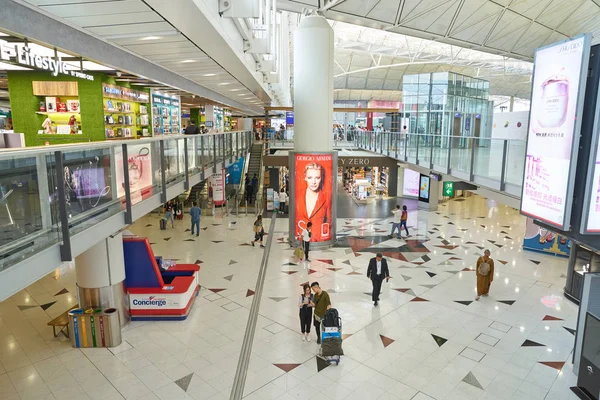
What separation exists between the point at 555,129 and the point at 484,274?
4932mm

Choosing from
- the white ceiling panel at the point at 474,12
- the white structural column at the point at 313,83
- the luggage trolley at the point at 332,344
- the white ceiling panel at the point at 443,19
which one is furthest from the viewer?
the white ceiling panel at the point at 474,12

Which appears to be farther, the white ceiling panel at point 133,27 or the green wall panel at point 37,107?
the green wall panel at point 37,107

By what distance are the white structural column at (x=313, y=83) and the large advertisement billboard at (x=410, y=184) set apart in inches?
461

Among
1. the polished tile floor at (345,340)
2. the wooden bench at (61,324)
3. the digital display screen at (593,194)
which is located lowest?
the polished tile floor at (345,340)

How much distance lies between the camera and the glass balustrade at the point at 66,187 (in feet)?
12.4

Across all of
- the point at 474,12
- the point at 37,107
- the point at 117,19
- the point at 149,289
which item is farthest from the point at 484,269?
the point at 474,12

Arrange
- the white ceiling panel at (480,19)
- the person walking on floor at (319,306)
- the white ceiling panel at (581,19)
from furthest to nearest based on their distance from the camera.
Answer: the white ceiling panel at (581,19)
the white ceiling panel at (480,19)
the person walking on floor at (319,306)

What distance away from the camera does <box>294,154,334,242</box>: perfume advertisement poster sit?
14.1m

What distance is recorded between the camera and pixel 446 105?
24484 mm

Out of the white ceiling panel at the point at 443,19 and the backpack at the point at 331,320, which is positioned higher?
the white ceiling panel at the point at 443,19

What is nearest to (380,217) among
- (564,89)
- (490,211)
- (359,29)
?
(490,211)

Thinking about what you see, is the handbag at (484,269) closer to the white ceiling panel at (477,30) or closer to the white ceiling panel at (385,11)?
the white ceiling panel at (385,11)

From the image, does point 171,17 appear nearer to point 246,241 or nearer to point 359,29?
point 246,241

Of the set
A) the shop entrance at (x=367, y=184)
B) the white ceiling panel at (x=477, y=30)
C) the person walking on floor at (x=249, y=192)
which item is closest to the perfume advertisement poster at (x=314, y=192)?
the person walking on floor at (x=249, y=192)
